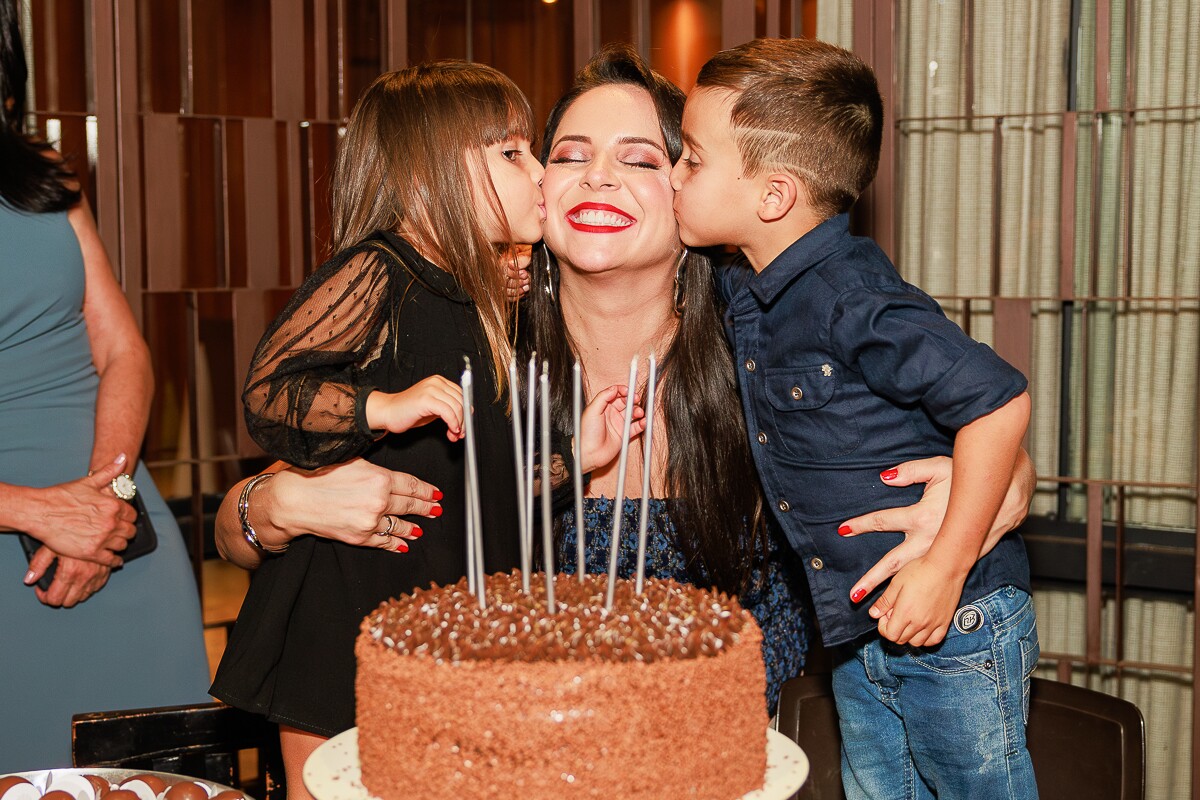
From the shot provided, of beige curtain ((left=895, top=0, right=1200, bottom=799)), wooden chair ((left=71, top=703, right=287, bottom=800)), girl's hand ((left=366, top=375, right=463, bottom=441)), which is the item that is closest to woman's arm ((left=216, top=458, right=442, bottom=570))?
girl's hand ((left=366, top=375, right=463, bottom=441))

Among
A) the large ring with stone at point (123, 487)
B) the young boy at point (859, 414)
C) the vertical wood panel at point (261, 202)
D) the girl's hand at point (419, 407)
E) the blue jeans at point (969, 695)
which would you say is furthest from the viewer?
the vertical wood panel at point (261, 202)

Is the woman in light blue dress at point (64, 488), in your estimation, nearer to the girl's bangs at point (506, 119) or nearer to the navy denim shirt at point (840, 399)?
the girl's bangs at point (506, 119)

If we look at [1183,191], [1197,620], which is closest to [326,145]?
[1183,191]

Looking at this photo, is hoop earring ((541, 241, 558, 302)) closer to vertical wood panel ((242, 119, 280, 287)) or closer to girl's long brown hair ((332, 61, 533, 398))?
girl's long brown hair ((332, 61, 533, 398))

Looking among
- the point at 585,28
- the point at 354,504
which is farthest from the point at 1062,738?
the point at 585,28

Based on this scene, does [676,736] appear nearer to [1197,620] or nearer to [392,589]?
[392,589]

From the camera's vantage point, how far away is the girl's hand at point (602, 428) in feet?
5.34

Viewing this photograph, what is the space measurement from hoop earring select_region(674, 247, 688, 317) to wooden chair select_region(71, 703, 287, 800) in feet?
3.02

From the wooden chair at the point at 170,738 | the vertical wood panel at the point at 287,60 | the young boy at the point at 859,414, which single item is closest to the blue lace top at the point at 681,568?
the young boy at the point at 859,414

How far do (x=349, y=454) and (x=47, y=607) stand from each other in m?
1.01

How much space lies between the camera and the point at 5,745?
211cm

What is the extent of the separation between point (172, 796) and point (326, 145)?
230cm

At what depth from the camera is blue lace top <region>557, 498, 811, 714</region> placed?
201 centimetres

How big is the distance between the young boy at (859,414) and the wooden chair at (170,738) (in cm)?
82
